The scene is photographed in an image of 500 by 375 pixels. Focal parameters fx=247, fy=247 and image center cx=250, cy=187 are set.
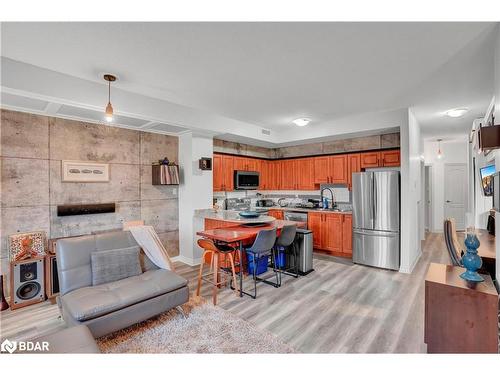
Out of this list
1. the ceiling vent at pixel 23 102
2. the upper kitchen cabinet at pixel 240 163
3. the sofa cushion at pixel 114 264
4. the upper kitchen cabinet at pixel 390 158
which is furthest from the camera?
the upper kitchen cabinet at pixel 240 163

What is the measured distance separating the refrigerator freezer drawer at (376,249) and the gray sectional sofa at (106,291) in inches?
131

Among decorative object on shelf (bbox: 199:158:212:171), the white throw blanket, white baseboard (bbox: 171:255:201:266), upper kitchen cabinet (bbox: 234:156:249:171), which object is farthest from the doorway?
the white throw blanket

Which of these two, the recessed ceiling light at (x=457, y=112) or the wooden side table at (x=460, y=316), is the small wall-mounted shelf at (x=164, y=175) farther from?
the recessed ceiling light at (x=457, y=112)

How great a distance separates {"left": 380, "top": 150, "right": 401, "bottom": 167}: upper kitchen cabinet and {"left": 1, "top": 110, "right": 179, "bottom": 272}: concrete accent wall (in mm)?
4072

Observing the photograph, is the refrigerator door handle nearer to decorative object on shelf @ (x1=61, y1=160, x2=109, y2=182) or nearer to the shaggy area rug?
the shaggy area rug

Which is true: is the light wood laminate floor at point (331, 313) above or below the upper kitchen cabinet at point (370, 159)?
below

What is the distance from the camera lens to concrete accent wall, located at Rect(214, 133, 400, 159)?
15.9 ft

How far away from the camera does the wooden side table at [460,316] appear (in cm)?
181

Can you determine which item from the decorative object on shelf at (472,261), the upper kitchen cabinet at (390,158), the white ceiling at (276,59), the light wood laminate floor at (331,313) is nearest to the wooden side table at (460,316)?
the decorative object on shelf at (472,261)

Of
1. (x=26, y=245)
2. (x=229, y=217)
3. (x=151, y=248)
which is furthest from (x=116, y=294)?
(x=229, y=217)

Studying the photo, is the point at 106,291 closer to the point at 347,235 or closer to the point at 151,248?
the point at 151,248

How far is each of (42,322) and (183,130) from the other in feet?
10.6

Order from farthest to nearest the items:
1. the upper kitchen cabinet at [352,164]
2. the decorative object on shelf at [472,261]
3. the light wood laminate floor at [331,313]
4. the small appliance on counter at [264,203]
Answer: the small appliance on counter at [264,203] < the upper kitchen cabinet at [352,164] < the light wood laminate floor at [331,313] < the decorative object on shelf at [472,261]
